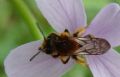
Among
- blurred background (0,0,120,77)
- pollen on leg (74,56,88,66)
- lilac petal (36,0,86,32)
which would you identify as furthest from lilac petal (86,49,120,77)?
blurred background (0,0,120,77)

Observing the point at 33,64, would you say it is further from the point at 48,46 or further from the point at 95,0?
the point at 95,0

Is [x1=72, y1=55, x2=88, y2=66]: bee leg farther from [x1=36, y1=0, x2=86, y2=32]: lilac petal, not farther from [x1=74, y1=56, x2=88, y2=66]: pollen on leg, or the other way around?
[x1=36, y1=0, x2=86, y2=32]: lilac petal

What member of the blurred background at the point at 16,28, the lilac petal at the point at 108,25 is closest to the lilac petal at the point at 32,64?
the lilac petal at the point at 108,25

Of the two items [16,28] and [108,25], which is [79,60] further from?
[16,28]

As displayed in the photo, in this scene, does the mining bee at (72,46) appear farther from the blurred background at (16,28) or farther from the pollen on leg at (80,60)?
the blurred background at (16,28)

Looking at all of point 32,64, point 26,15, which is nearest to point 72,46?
point 32,64

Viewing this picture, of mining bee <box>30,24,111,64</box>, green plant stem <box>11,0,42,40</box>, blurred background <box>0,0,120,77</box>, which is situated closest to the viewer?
mining bee <box>30,24,111,64</box>
